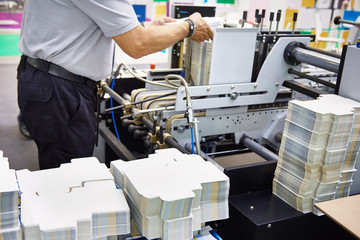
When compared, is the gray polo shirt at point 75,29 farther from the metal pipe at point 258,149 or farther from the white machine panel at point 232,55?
the metal pipe at point 258,149

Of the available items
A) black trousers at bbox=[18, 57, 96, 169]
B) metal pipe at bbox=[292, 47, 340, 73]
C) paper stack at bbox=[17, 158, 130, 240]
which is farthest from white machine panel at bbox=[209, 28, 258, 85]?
paper stack at bbox=[17, 158, 130, 240]

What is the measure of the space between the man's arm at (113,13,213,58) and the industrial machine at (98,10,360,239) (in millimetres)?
80

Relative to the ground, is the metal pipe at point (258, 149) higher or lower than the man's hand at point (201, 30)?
lower

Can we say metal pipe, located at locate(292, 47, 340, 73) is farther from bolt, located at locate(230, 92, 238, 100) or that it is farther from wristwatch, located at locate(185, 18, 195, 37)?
wristwatch, located at locate(185, 18, 195, 37)

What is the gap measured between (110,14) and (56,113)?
1.81ft

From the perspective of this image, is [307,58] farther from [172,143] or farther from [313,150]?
[172,143]

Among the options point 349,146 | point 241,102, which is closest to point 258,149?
point 241,102

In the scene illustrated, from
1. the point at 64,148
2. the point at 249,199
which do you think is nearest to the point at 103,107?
the point at 64,148

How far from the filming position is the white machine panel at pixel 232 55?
1.98 metres

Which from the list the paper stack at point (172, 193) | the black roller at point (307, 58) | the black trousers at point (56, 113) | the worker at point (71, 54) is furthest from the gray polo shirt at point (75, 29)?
the black roller at point (307, 58)

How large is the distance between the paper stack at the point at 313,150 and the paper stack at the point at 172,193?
489 millimetres

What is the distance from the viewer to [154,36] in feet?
5.93

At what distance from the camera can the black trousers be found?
1.85 metres

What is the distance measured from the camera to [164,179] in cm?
118
